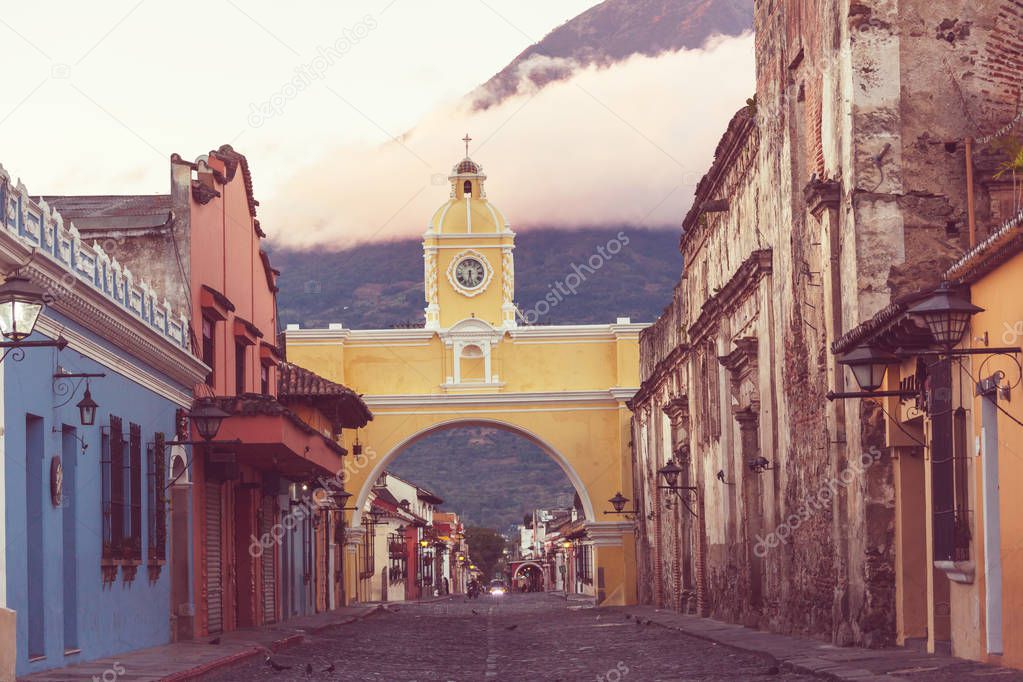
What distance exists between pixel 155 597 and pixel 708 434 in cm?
1127

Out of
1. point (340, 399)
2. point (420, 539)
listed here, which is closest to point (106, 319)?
point (340, 399)

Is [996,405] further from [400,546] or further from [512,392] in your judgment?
[400,546]

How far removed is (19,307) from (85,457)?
19.8 ft

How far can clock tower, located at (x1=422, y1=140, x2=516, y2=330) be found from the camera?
4794 cm

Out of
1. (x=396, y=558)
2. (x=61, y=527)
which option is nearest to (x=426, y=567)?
(x=396, y=558)

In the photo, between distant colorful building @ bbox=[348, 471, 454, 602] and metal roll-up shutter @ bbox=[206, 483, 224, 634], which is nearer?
metal roll-up shutter @ bbox=[206, 483, 224, 634]

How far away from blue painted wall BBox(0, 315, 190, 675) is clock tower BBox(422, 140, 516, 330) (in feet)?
96.5

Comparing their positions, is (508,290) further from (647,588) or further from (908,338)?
(908,338)

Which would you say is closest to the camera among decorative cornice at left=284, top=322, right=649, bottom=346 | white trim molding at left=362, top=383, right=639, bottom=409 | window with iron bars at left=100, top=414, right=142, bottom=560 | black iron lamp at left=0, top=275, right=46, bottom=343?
black iron lamp at left=0, top=275, right=46, bottom=343

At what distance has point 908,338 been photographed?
13.1 metres

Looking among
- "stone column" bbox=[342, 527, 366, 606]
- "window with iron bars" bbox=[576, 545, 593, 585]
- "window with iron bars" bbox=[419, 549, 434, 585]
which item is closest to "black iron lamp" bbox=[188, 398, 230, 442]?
"stone column" bbox=[342, 527, 366, 606]

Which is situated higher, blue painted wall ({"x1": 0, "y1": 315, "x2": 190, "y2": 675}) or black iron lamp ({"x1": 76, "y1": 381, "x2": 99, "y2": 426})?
black iron lamp ({"x1": 76, "y1": 381, "x2": 99, "y2": 426})

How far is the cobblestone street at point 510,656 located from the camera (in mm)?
14422

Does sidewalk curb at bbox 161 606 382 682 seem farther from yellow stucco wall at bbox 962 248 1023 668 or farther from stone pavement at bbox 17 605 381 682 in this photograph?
yellow stucco wall at bbox 962 248 1023 668
